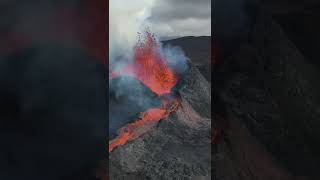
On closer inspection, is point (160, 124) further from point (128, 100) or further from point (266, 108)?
point (266, 108)

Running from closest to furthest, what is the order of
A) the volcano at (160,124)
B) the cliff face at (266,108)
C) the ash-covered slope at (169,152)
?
the cliff face at (266,108), the ash-covered slope at (169,152), the volcano at (160,124)

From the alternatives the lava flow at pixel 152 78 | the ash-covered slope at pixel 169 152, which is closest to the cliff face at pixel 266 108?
the ash-covered slope at pixel 169 152

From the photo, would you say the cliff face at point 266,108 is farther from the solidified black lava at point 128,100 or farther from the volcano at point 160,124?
the solidified black lava at point 128,100

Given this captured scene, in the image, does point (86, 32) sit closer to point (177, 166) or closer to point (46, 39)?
point (46, 39)

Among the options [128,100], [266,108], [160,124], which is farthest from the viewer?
[128,100]

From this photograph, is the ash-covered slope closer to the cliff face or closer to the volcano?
the volcano

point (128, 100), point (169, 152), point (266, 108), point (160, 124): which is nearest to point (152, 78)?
point (128, 100)

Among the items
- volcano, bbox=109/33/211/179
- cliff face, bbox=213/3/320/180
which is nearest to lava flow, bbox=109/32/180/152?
volcano, bbox=109/33/211/179

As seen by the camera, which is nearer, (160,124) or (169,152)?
(169,152)
